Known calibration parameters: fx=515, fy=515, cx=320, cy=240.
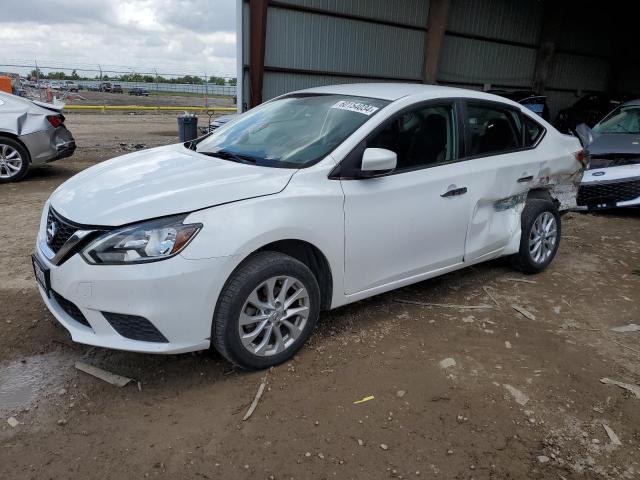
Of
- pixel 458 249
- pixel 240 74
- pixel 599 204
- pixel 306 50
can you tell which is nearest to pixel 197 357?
pixel 458 249

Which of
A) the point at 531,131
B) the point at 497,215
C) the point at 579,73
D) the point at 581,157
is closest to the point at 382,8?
the point at 581,157

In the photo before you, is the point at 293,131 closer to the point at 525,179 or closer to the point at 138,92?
the point at 525,179

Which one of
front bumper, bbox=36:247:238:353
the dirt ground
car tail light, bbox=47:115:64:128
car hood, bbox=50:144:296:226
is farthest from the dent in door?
Answer: car tail light, bbox=47:115:64:128

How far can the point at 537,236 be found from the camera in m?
4.67

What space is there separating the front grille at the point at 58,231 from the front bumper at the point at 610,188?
673cm

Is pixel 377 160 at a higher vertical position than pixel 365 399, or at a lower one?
higher

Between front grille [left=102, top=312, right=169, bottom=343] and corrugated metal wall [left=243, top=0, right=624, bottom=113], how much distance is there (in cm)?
908

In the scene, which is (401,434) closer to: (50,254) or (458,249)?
(458,249)

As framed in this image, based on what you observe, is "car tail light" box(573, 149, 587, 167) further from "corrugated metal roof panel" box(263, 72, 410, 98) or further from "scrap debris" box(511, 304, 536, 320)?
"corrugated metal roof panel" box(263, 72, 410, 98)

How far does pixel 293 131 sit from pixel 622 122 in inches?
271

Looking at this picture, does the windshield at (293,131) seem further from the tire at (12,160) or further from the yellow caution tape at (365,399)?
the tire at (12,160)

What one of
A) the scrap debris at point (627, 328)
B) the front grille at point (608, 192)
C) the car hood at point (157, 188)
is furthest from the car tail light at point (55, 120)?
the scrap debris at point (627, 328)

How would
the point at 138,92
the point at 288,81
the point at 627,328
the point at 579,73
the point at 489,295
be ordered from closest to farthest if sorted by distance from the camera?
the point at 627,328, the point at 489,295, the point at 288,81, the point at 579,73, the point at 138,92

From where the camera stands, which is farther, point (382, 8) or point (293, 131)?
point (382, 8)
